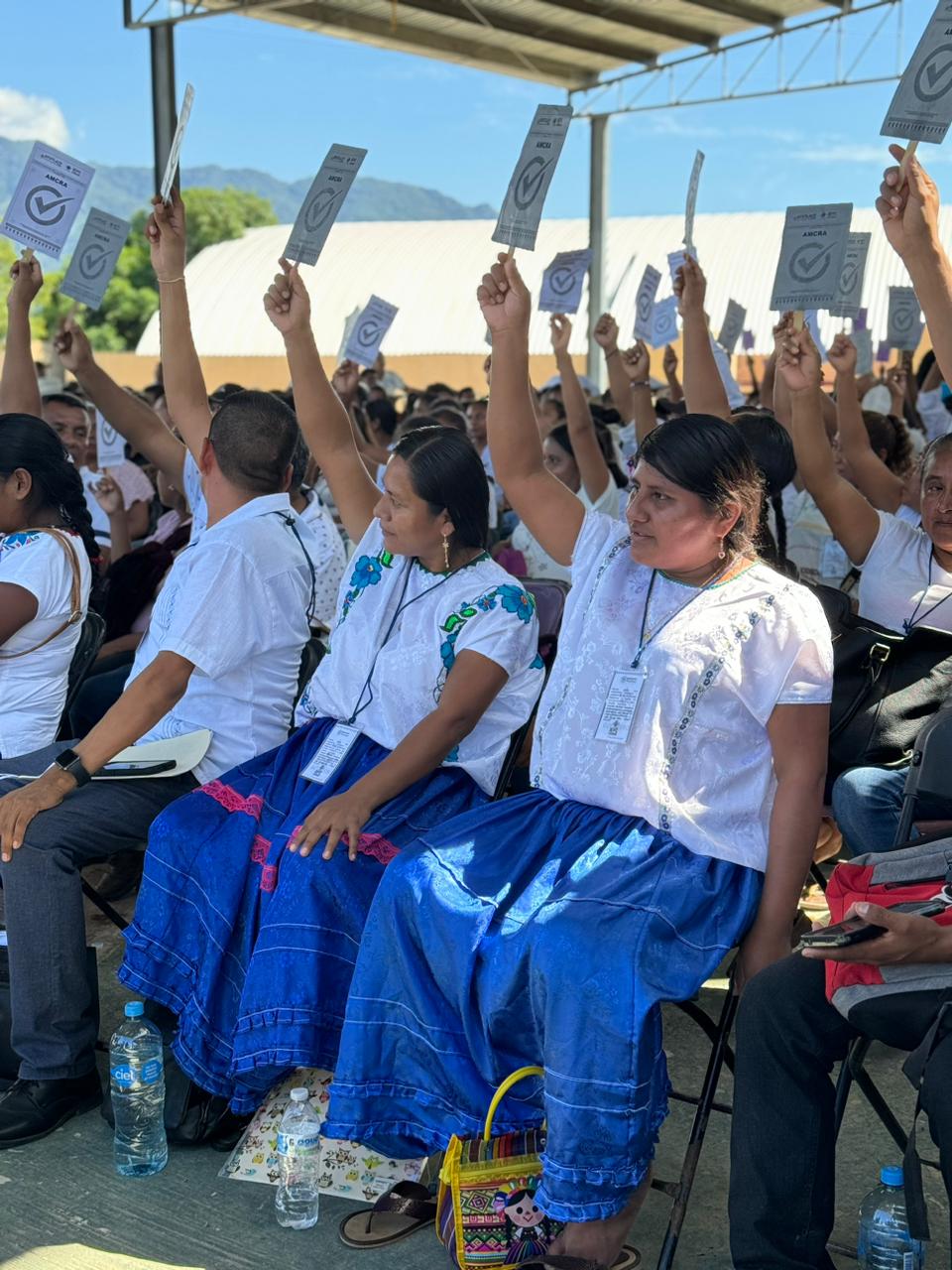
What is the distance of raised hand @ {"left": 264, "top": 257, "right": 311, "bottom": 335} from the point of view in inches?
154

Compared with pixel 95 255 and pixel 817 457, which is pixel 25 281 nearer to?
pixel 95 255

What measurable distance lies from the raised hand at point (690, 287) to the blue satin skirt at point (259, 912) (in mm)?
1857

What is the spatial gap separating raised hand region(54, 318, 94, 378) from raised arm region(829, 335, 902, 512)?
2540 millimetres

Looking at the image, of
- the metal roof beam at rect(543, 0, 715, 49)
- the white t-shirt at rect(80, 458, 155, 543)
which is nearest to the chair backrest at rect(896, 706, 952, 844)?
the white t-shirt at rect(80, 458, 155, 543)

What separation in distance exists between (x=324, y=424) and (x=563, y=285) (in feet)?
8.39

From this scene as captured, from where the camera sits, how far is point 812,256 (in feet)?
13.5

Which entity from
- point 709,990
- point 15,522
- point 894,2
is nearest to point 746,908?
point 709,990

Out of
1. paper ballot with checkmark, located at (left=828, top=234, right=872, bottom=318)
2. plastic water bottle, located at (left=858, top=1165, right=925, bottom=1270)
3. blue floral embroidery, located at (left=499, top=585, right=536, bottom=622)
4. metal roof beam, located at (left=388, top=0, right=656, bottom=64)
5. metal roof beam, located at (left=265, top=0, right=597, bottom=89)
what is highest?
metal roof beam, located at (left=388, top=0, right=656, bottom=64)

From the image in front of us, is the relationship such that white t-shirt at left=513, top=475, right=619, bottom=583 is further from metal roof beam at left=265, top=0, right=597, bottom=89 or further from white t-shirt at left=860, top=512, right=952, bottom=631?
metal roof beam at left=265, top=0, right=597, bottom=89

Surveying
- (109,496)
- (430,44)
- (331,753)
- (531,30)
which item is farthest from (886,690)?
(531,30)

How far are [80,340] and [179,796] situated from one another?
7.22 feet

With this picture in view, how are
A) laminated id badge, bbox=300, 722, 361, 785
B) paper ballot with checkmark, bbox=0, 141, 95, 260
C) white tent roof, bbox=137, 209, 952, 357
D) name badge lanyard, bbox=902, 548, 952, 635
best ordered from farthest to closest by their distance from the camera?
white tent roof, bbox=137, 209, 952, 357, paper ballot with checkmark, bbox=0, 141, 95, 260, name badge lanyard, bbox=902, 548, 952, 635, laminated id badge, bbox=300, 722, 361, 785

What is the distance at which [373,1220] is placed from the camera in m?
2.79

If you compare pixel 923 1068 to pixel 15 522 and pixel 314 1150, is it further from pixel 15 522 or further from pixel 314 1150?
Answer: pixel 15 522
